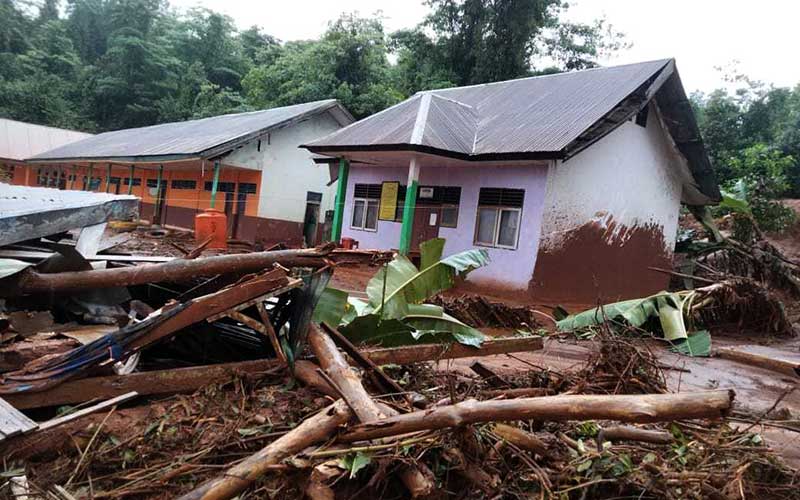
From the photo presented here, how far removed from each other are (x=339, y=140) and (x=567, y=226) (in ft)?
21.8

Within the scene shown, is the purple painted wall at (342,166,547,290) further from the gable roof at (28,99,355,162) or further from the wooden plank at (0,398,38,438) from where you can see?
the wooden plank at (0,398,38,438)

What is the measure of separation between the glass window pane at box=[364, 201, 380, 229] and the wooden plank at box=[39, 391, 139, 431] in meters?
12.7

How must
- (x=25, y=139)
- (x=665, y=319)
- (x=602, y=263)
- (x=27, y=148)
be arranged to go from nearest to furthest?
(x=665, y=319) < (x=602, y=263) < (x=27, y=148) < (x=25, y=139)

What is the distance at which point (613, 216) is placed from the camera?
13.7 m

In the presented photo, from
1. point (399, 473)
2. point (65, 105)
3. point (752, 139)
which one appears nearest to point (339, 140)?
point (399, 473)

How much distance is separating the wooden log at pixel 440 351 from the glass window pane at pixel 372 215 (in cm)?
1083

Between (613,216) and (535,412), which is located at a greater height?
(613,216)

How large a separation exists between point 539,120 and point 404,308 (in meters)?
9.19

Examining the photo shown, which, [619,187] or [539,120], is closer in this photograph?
[539,120]

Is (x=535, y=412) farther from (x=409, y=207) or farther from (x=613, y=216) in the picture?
(x=613, y=216)

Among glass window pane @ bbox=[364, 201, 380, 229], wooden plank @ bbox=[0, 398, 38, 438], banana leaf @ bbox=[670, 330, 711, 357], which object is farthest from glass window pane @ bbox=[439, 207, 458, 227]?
wooden plank @ bbox=[0, 398, 38, 438]

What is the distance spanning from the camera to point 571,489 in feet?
9.44

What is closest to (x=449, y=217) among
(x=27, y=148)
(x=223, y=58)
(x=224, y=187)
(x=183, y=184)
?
(x=224, y=187)

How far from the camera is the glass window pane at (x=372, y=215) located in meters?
16.0
